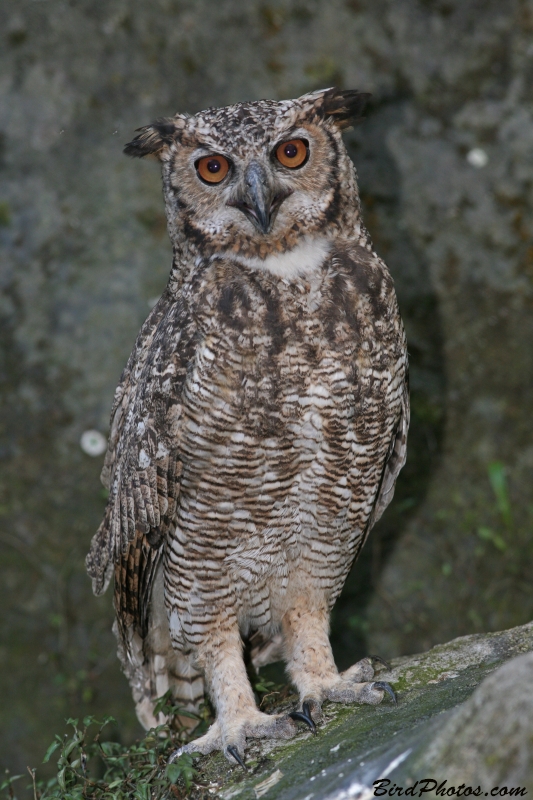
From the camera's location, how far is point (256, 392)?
210cm

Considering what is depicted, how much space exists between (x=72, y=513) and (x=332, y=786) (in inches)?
101

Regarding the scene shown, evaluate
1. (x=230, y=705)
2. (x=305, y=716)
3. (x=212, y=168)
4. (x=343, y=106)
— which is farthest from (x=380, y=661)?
(x=343, y=106)

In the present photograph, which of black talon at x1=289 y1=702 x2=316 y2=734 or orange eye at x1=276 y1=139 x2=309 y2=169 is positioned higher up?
orange eye at x1=276 y1=139 x2=309 y2=169

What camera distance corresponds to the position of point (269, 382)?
2.11 meters

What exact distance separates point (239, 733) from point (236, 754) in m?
0.07

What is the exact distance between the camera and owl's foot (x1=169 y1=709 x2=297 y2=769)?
2174mm

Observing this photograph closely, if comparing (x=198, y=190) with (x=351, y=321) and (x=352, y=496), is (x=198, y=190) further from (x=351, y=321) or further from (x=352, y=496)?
(x=352, y=496)

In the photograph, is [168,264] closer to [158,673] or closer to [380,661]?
[158,673]

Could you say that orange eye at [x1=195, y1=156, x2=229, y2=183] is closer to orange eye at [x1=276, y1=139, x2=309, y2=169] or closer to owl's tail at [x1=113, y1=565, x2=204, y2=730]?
orange eye at [x1=276, y1=139, x2=309, y2=169]

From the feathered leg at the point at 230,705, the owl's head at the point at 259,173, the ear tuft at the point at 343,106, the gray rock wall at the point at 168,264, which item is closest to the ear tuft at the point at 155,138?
the owl's head at the point at 259,173

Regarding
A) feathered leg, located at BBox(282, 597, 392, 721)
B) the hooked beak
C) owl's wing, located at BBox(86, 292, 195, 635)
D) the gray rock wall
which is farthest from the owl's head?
the gray rock wall

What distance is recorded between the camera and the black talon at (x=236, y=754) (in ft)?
6.93

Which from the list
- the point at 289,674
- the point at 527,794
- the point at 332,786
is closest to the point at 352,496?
the point at 289,674

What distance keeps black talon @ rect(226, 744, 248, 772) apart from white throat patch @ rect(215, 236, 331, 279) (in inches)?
51.5
